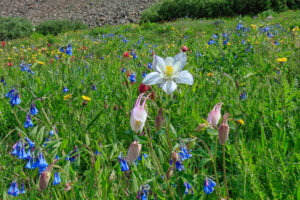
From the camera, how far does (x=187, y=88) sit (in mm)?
2361

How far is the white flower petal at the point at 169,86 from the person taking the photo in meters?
0.92

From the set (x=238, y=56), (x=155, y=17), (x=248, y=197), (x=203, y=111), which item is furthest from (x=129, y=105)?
(x=155, y=17)

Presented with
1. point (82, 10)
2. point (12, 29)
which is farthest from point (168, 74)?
point (82, 10)

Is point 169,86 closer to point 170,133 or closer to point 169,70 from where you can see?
point 169,70

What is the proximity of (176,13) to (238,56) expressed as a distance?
11846mm

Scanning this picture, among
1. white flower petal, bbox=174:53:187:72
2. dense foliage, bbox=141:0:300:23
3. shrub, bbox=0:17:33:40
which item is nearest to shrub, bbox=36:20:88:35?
shrub, bbox=0:17:33:40

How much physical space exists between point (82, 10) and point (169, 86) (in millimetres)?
20288

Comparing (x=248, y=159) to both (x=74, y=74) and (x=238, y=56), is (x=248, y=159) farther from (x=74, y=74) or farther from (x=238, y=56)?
(x=238, y=56)

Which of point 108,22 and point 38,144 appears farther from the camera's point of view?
point 108,22

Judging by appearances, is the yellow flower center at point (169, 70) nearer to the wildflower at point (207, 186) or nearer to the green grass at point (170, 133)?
the green grass at point (170, 133)

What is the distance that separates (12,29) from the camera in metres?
14.1

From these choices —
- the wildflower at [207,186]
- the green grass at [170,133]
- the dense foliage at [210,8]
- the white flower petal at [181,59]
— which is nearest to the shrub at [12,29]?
the dense foliage at [210,8]

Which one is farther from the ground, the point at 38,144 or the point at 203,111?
the point at 38,144

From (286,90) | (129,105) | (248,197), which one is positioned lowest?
(248,197)
